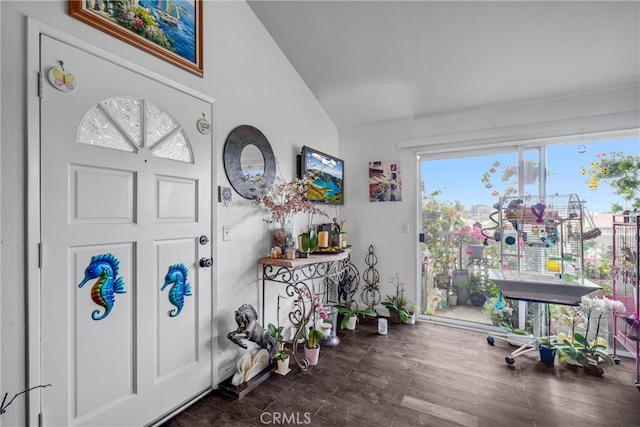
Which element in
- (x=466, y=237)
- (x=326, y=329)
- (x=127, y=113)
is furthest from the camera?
(x=466, y=237)

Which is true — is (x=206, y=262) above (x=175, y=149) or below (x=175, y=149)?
below

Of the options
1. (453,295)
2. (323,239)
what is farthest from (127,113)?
(453,295)

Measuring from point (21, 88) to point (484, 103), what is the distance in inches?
135

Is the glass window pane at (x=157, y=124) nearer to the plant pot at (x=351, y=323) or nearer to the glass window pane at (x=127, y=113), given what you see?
the glass window pane at (x=127, y=113)

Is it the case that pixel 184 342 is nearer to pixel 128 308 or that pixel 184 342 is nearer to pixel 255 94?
pixel 128 308

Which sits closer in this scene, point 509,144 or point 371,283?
point 509,144

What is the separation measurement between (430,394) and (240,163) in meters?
2.14

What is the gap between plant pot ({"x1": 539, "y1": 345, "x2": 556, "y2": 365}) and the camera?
2.36 meters

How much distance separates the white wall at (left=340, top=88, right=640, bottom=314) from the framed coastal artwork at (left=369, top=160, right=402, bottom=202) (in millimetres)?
63

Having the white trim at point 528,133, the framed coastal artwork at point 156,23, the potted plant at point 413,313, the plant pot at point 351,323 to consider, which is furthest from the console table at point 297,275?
the white trim at point 528,133

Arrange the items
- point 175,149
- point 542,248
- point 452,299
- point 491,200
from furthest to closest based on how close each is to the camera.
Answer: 1. point 452,299
2. point 491,200
3. point 542,248
4. point 175,149

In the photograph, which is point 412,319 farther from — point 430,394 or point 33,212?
point 33,212

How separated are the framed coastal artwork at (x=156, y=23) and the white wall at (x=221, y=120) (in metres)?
0.05

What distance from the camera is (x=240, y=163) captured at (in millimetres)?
2184
